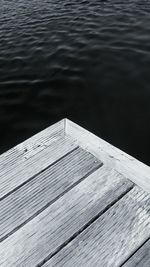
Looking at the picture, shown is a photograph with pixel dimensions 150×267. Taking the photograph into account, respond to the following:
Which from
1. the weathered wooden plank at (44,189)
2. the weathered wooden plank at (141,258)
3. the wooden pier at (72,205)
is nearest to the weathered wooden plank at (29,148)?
the wooden pier at (72,205)

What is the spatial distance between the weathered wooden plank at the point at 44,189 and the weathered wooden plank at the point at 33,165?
0.06 metres

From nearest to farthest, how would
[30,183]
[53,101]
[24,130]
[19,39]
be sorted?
[30,183] < [24,130] < [53,101] < [19,39]

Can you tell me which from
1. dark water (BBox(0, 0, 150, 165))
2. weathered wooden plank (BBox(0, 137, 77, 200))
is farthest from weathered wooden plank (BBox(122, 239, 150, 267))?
dark water (BBox(0, 0, 150, 165))

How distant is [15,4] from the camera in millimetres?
11609

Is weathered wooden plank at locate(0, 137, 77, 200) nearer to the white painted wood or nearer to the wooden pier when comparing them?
the wooden pier

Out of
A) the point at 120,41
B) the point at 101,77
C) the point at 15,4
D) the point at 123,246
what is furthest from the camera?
the point at 15,4

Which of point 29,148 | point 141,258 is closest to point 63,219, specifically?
point 141,258

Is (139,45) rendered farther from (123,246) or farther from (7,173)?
(123,246)

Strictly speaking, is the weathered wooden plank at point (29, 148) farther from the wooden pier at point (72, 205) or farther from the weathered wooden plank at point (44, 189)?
the weathered wooden plank at point (44, 189)

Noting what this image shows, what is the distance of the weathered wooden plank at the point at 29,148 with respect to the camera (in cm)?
310

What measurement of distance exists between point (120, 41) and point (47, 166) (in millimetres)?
5695

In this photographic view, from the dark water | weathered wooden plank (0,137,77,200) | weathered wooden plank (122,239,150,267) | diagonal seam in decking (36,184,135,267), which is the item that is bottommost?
weathered wooden plank (122,239,150,267)

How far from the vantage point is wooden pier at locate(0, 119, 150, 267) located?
2279mm

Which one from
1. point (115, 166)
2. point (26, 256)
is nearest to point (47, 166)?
point (115, 166)
